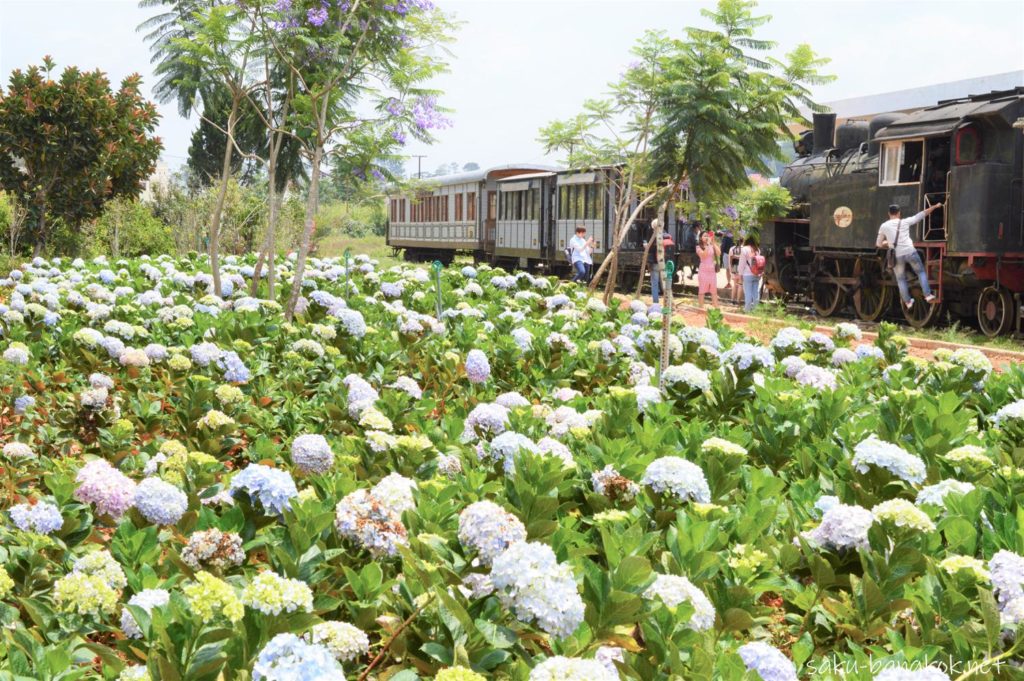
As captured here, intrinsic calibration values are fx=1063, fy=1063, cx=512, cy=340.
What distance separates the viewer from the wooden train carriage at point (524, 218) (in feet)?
90.1

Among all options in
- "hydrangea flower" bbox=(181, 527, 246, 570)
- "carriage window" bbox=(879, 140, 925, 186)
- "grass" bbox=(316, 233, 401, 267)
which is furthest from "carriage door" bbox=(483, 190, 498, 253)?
"hydrangea flower" bbox=(181, 527, 246, 570)

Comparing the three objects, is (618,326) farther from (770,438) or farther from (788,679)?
(788,679)

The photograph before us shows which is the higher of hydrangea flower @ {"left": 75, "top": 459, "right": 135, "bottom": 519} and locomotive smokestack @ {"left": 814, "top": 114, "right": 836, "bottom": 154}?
locomotive smokestack @ {"left": 814, "top": 114, "right": 836, "bottom": 154}

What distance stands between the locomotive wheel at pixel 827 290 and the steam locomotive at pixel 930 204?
0.07 feet

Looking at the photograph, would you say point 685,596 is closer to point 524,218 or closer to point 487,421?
point 487,421

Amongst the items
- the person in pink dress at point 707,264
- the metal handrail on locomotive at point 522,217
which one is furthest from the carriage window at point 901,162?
the metal handrail on locomotive at point 522,217

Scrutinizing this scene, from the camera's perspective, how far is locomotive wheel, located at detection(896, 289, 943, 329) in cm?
1583

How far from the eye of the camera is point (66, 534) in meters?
3.43

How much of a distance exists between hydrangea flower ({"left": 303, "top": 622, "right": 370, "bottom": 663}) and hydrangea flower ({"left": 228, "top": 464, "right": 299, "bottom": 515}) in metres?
0.77

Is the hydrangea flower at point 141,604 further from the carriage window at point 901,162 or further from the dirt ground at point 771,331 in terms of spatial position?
the carriage window at point 901,162

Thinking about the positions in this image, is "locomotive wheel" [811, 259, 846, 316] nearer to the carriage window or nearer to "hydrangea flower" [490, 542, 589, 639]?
the carriage window

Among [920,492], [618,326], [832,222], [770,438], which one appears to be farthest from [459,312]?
[832,222]

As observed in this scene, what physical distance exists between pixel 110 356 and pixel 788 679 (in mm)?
5369

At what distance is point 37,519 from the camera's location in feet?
10.7
